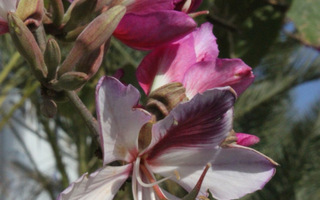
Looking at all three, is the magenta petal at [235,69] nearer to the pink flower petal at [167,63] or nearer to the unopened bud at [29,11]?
the pink flower petal at [167,63]

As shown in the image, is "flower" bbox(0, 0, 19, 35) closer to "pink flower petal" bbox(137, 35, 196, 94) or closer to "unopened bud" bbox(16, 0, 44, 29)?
"unopened bud" bbox(16, 0, 44, 29)

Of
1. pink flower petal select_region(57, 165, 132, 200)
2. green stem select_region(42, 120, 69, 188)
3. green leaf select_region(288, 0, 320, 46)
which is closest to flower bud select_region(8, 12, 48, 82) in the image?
pink flower petal select_region(57, 165, 132, 200)

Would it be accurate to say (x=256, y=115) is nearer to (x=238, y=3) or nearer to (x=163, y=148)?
(x=238, y=3)

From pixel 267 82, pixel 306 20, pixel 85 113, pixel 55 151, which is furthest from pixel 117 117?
pixel 55 151

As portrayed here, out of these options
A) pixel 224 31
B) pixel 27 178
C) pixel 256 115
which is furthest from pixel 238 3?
pixel 27 178

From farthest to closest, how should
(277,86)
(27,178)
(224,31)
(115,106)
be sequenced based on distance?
(27,178) < (277,86) < (224,31) < (115,106)

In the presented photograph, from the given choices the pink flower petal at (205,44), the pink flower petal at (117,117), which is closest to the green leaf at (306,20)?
the pink flower petal at (205,44)
